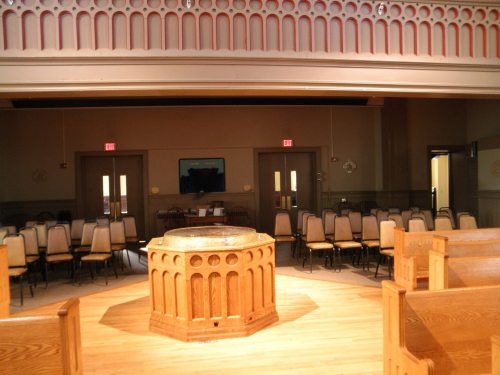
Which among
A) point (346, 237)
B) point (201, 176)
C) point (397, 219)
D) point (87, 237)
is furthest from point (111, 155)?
point (397, 219)

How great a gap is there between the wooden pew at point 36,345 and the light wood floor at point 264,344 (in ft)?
3.94

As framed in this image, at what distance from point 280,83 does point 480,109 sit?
23.8 feet

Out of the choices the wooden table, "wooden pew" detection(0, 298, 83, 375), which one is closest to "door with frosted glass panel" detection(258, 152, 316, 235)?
the wooden table

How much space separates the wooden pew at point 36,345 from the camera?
7.75ft

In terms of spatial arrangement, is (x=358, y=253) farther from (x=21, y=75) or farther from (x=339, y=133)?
(x=21, y=75)

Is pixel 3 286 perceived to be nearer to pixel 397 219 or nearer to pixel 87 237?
pixel 87 237

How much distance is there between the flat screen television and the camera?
10570 mm

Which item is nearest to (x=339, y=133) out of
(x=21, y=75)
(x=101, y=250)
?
(x=101, y=250)

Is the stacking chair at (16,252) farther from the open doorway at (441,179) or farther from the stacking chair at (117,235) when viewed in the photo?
the open doorway at (441,179)

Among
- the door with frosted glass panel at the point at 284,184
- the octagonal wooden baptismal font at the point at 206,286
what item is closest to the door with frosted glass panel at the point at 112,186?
the door with frosted glass panel at the point at 284,184

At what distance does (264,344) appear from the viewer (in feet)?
13.1

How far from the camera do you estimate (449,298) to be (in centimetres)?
269

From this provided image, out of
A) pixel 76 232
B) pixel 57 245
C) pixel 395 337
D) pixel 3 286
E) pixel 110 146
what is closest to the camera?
pixel 395 337

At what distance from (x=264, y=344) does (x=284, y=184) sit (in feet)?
24.0
